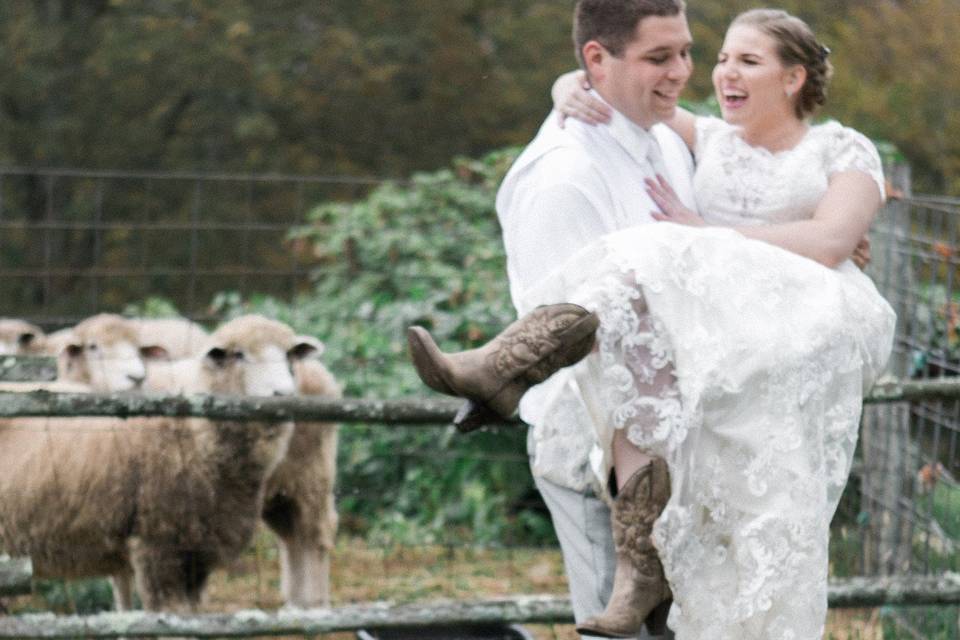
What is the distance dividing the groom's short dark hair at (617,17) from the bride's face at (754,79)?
0.27 m

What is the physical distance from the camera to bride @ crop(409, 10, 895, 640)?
11.4 feet

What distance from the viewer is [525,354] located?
345cm

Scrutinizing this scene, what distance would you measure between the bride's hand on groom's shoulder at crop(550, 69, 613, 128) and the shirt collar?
0.02 meters

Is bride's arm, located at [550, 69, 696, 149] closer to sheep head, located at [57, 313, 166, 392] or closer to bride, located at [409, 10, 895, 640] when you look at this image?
bride, located at [409, 10, 895, 640]

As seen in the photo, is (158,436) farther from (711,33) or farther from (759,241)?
(711,33)

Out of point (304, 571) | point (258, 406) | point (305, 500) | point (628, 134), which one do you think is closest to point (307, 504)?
point (305, 500)

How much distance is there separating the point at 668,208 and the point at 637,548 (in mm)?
912

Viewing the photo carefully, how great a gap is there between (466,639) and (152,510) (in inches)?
55.6

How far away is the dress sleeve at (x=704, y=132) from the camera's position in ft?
14.2

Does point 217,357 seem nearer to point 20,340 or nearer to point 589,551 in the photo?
point 20,340

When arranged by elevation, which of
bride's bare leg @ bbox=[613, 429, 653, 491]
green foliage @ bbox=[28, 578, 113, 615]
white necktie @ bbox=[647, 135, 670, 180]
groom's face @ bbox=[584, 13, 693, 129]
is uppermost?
groom's face @ bbox=[584, 13, 693, 129]

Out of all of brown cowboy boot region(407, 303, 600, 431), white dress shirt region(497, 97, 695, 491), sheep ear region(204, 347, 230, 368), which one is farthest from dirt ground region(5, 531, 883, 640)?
brown cowboy boot region(407, 303, 600, 431)

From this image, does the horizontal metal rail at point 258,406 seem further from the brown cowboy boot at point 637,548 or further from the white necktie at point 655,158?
the brown cowboy boot at point 637,548

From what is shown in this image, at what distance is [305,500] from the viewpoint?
7211mm
